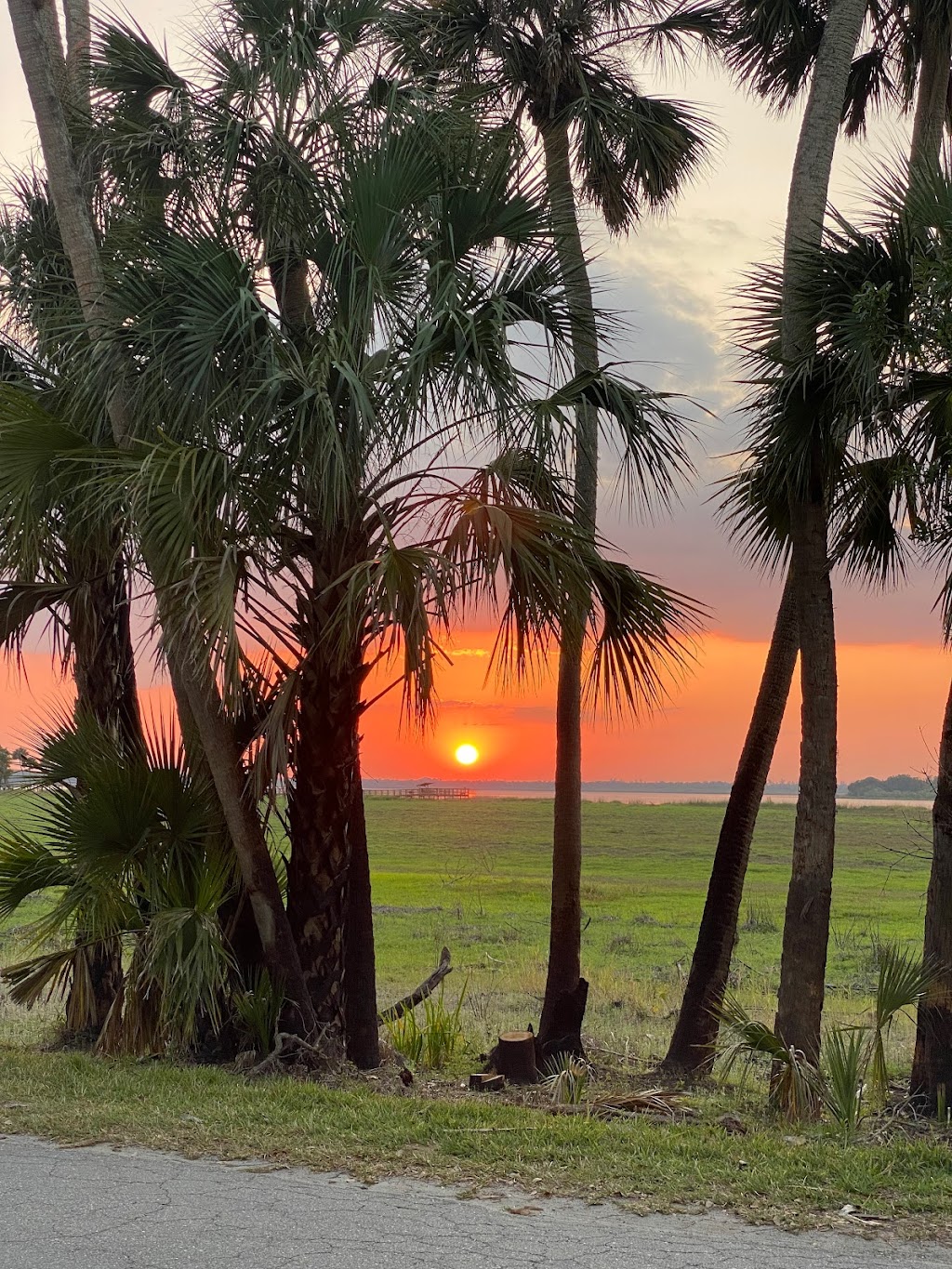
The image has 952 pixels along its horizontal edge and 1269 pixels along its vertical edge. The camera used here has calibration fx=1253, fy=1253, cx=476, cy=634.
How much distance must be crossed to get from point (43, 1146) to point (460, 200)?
679cm

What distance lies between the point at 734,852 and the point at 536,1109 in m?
4.07

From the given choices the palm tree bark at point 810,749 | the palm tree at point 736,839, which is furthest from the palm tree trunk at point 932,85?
the palm tree bark at point 810,749

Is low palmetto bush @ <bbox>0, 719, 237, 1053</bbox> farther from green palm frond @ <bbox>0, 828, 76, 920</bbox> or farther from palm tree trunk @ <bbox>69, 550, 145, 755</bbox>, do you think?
palm tree trunk @ <bbox>69, 550, 145, 755</bbox>

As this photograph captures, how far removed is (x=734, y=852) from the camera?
1114 centimetres

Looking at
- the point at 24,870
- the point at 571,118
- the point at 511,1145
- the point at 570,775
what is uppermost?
the point at 571,118

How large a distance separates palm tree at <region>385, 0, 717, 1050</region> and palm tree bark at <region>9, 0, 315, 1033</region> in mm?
3137

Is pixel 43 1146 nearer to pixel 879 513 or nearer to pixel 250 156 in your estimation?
pixel 250 156

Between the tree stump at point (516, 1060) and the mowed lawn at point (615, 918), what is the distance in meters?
1.87

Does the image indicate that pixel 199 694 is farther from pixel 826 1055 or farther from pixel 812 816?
pixel 826 1055

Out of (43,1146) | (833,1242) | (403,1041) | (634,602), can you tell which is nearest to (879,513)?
(634,602)

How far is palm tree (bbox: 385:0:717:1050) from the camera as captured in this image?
1185 cm

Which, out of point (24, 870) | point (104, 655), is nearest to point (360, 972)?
point (24, 870)

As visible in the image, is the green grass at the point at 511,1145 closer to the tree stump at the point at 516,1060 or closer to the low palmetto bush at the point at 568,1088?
the low palmetto bush at the point at 568,1088

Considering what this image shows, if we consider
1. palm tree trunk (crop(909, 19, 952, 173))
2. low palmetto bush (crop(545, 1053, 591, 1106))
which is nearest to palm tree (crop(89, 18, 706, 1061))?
low palmetto bush (crop(545, 1053, 591, 1106))
